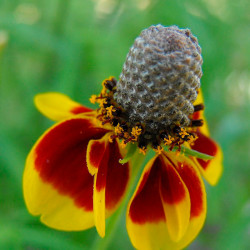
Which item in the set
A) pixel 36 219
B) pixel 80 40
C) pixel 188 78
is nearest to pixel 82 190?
pixel 188 78

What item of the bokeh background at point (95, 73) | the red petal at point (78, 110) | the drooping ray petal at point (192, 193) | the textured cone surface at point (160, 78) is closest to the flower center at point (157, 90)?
the textured cone surface at point (160, 78)

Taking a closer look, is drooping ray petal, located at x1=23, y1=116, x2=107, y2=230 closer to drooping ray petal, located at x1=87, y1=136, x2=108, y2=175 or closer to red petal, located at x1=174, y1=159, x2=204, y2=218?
drooping ray petal, located at x1=87, y1=136, x2=108, y2=175

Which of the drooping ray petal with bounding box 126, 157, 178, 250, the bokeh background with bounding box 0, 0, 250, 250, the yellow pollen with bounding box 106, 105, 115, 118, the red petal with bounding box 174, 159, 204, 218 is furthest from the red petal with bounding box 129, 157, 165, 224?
the bokeh background with bounding box 0, 0, 250, 250

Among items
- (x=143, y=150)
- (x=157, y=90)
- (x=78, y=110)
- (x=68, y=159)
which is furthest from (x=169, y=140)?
(x=78, y=110)

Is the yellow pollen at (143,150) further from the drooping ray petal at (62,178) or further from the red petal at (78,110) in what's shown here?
the red petal at (78,110)

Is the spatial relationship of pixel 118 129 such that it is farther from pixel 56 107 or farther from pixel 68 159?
pixel 56 107

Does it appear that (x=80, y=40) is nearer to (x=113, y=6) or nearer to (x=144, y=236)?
(x=113, y=6)
